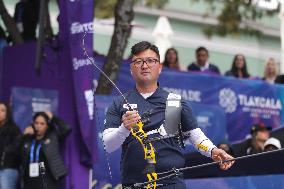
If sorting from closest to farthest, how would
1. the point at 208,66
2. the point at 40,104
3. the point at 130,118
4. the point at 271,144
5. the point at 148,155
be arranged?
the point at 130,118 < the point at 148,155 < the point at 271,144 < the point at 40,104 < the point at 208,66

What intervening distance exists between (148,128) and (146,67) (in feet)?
1.46

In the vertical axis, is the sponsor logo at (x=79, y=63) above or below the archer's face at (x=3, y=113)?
above

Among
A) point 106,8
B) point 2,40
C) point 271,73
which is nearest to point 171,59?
point 271,73

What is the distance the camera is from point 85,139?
12.2m

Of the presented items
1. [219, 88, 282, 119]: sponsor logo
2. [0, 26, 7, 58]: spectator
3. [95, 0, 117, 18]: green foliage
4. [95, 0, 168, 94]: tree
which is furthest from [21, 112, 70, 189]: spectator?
[95, 0, 117, 18]: green foliage

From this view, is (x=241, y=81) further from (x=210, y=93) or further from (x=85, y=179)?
(x=85, y=179)

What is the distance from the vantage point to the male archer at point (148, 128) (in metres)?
6.42

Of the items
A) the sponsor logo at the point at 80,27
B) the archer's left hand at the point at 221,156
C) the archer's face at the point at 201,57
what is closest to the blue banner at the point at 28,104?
the sponsor logo at the point at 80,27

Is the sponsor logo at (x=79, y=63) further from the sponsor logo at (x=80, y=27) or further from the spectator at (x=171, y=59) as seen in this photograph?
the spectator at (x=171, y=59)

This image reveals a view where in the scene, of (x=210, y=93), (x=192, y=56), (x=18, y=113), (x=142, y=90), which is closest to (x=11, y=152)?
(x=18, y=113)

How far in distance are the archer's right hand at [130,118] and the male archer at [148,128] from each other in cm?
21

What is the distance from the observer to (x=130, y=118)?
6078mm

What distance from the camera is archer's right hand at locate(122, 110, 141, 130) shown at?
6.06 metres

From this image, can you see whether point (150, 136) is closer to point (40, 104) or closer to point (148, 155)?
point (148, 155)
